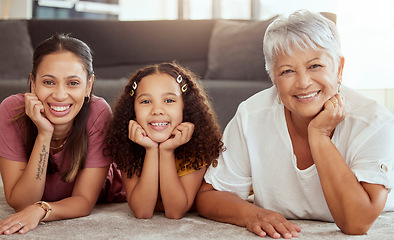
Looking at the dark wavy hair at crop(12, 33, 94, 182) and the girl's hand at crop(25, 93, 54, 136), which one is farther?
the dark wavy hair at crop(12, 33, 94, 182)

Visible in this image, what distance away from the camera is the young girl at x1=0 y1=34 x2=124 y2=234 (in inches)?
69.0

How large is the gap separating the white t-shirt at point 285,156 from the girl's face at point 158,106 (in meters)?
0.23

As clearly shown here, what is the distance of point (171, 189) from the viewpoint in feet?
5.75

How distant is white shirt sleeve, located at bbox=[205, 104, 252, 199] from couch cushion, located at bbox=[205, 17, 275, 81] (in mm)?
1802

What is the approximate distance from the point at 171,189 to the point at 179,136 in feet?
0.66

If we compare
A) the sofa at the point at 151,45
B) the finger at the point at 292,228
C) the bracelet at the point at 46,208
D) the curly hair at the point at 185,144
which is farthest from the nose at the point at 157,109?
the sofa at the point at 151,45

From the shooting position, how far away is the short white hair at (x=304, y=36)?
154 cm

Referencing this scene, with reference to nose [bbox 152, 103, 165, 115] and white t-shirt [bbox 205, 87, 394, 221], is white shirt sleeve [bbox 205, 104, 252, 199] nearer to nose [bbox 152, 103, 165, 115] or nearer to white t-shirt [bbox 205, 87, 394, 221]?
white t-shirt [bbox 205, 87, 394, 221]

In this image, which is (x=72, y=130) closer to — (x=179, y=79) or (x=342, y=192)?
(x=179, y=79)

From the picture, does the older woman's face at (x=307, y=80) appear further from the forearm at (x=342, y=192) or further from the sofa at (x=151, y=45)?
the sofa at (x=151, y=45)

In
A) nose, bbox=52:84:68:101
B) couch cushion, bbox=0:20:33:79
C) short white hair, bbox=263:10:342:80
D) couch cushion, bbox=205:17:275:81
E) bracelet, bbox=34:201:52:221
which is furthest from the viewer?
couch cushion, bbox=0:20:33:79

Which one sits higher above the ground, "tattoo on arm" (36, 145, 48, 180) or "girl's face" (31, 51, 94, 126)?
"girl's face" (31, 51, 94, 126)

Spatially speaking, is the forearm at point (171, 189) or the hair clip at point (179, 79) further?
the hair clip at point (179, 79)

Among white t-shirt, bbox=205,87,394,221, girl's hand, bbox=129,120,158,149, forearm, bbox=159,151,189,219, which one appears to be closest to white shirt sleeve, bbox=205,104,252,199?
white t-shirt, bbox=205,87,394,221
